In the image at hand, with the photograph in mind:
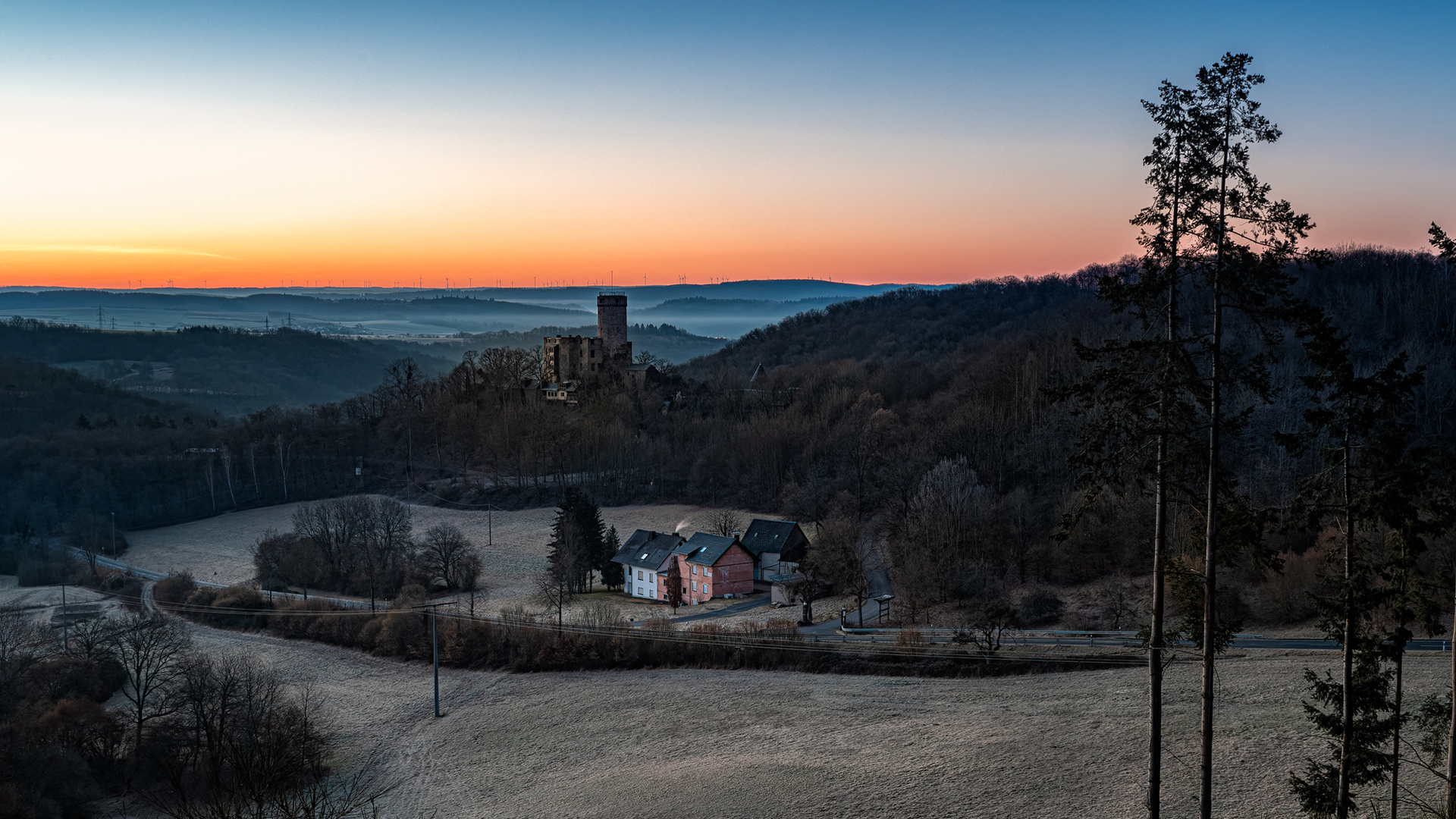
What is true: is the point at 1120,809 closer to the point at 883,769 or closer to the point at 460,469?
the point at 883,769

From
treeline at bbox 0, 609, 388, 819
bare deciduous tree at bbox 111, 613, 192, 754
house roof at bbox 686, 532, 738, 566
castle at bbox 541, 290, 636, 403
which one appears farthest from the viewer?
castle at bbox 541, 290, 636, 403

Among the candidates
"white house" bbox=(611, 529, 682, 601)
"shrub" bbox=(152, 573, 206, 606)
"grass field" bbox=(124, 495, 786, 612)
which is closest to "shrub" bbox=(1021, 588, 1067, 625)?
"white house" bbox=(611, 529, 682, 601)

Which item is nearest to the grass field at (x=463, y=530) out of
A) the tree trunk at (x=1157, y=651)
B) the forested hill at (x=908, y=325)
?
the tree trunk at (x=1157, y=651)

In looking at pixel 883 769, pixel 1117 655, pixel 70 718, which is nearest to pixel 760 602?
pixel 1117 655

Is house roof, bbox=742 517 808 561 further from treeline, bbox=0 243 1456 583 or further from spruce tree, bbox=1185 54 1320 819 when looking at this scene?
spruce tree, bbox=1185 54 1320 819

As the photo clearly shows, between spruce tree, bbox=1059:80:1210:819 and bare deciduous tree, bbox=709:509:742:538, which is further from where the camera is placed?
bare deciduous tree, bbox=709:509:742:538

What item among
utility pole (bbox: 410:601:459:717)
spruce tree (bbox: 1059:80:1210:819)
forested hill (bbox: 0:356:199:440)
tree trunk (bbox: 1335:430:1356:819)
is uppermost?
spruce tree (bbox: 1059:80:1210:819)
